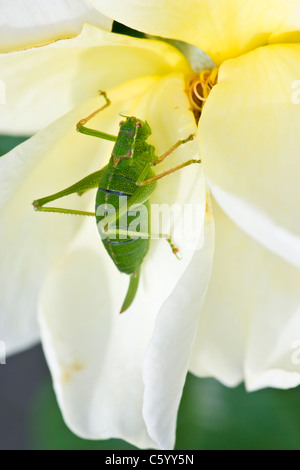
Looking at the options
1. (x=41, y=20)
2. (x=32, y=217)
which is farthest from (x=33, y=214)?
(x=41, y=20)

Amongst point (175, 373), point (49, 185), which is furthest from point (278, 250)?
point (49, 185)

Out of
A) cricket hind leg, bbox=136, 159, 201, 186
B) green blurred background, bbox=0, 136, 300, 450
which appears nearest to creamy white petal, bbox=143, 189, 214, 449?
cricket hind leg, bbox=136, 159, 201, 186

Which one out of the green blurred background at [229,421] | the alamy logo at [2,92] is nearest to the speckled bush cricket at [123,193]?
the alamy logo at [2,92]

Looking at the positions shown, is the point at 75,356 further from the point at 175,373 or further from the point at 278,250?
the point at 278,250

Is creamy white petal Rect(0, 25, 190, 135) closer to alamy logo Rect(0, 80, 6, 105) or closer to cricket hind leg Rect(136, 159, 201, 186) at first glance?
alamy logo Rect(0, 80, 6, 105)

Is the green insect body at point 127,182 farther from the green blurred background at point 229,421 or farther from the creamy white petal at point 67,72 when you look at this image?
the green blurred background at point 229,421

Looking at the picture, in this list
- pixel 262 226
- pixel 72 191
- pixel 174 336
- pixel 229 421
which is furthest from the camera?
pixel 229 421

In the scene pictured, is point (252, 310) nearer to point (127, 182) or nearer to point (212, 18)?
point (127, 182)
